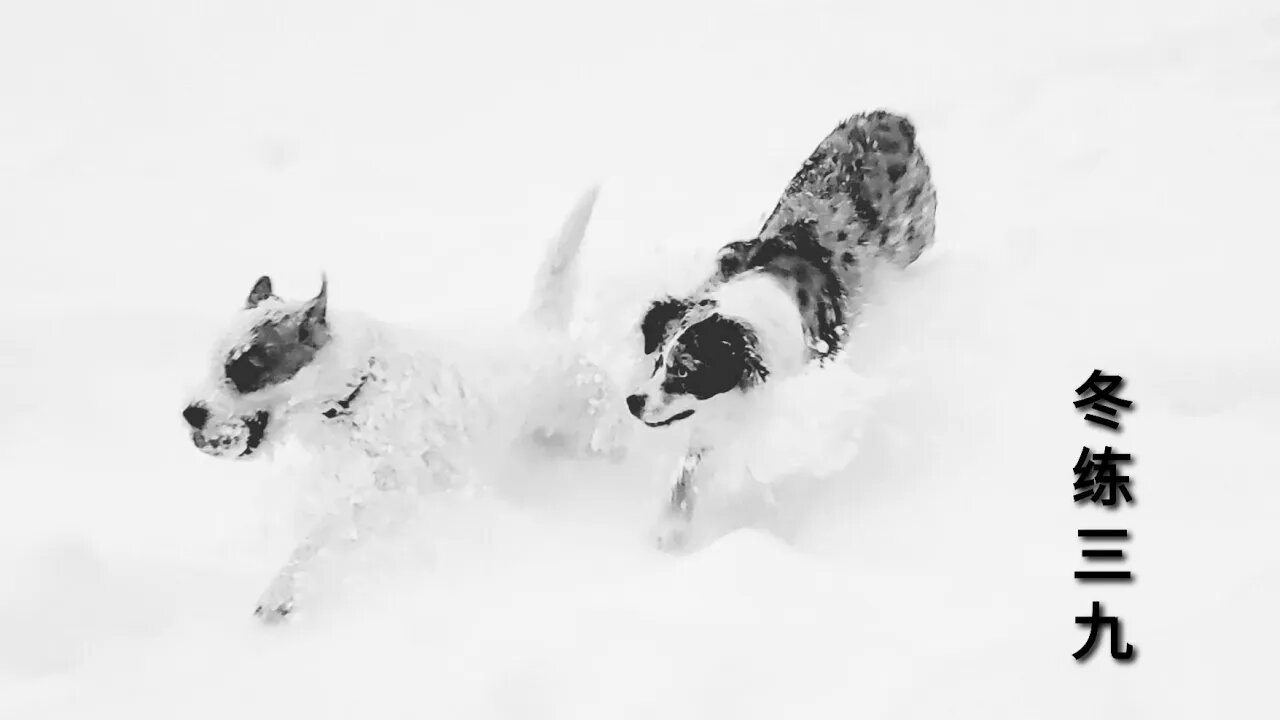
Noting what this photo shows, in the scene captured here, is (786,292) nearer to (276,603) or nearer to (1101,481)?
(1101,481)

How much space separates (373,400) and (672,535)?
956mm

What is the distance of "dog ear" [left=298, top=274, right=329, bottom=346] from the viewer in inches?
98.0

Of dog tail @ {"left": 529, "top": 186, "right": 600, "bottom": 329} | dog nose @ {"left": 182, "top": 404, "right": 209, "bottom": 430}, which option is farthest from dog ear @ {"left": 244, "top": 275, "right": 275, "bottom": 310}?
dog tail @ {"left": 529, "top": 186, "right": 600, "bottom": 329}

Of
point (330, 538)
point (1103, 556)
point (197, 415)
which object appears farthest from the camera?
point (330, 538)

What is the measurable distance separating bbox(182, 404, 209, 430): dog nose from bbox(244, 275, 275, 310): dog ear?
34 cm

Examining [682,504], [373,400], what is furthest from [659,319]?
[373,400]

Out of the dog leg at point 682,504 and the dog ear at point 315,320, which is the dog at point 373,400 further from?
the dog leg at point 682,504

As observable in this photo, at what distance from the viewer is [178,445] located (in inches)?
135

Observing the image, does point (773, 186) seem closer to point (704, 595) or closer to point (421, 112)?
point (421, 112)

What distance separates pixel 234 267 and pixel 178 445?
1726 millimetres

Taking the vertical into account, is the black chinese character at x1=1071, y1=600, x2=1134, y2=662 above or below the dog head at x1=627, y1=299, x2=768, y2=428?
below

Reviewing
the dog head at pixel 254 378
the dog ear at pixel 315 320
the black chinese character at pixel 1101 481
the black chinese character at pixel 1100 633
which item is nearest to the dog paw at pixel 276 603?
the dog head at pixel 254 378

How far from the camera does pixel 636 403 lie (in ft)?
8.31

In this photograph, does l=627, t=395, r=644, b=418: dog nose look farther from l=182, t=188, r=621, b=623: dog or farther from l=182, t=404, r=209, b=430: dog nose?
l=182, t=404, r=209, b=430: dog nose
